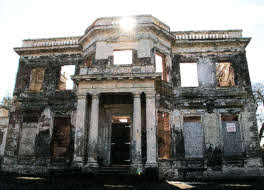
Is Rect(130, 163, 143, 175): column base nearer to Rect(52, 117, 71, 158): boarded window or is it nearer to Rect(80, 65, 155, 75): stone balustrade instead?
Rect(80, 65, 155, 75): stone balustrade

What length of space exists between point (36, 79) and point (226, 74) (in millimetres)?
13133

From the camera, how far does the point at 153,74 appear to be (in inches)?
430

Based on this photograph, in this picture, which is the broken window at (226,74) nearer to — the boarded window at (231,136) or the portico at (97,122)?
the boarded window at (231,136)

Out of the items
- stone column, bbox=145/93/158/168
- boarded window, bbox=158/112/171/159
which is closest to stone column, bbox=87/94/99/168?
stone column, bbox=145/93/158/168

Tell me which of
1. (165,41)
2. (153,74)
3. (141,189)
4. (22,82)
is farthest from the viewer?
(22,82)

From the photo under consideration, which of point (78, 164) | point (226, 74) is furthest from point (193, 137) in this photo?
point (78, 164)

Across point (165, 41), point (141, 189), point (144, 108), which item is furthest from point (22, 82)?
point (141, 189)

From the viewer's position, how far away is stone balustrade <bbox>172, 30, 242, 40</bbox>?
14.8 m

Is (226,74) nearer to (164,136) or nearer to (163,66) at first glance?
(163,66)

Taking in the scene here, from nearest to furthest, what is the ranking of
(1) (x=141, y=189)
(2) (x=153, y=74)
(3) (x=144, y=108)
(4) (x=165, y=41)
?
1. (1) (x=141, y=189)
2. (2) (x=153, y=74)
3. (3) (x=144, y=108)
4. (4) (x=165, y=41)

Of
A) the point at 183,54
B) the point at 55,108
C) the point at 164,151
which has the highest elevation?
the point at 183,54

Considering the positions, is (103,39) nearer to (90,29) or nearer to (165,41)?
(90,29)

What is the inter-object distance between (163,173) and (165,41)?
7.90m

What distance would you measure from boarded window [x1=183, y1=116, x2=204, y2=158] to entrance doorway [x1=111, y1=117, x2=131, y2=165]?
3.36 m
